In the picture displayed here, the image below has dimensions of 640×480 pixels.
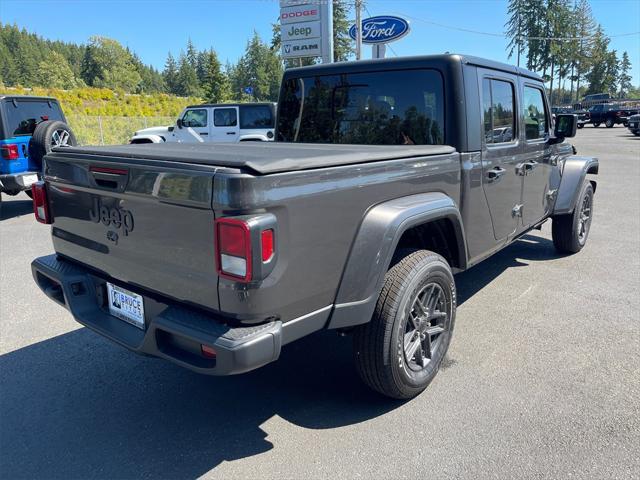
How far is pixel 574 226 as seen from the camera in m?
5.62

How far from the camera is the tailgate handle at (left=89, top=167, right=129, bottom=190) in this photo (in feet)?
7.79

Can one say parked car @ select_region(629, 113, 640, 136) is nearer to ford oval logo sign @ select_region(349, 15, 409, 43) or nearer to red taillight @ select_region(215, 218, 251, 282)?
ford oval logo sign @ select_region(349, 15, 409, 43)

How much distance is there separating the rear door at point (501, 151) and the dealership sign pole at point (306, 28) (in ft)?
48.2

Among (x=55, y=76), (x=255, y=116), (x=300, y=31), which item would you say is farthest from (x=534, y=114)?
(x=55, y=76)

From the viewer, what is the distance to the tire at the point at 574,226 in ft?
18.3

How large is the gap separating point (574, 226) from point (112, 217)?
16.6 feet

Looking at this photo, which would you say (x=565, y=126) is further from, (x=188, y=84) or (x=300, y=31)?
(x=188, y=84)

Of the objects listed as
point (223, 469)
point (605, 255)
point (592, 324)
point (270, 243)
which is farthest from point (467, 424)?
point (605, 255)

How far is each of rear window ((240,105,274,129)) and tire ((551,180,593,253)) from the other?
35.9 ft

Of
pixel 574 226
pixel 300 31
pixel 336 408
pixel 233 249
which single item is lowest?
pixel 336 408

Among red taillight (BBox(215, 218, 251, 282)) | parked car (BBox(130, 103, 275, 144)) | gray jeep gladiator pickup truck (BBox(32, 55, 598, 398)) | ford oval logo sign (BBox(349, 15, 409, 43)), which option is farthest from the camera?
ford oval logo sign (BBox(349, 15, 409, 43))

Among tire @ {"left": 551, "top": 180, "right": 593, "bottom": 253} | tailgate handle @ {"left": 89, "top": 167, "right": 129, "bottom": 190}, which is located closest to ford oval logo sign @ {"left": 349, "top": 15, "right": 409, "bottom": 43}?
tire @ {"left": 551, "top": 180, "right": 593, "bottom": 253}

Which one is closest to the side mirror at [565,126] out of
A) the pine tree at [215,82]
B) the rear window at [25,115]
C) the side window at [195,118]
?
the rear window at [25,115]

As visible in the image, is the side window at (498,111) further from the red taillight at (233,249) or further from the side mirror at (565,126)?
the red taillight at (233,249)
